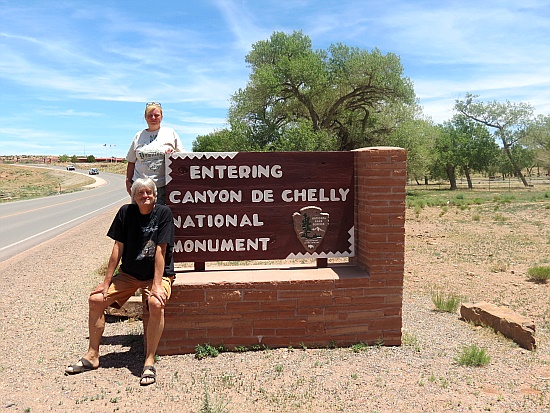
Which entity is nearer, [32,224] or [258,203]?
[258,203]

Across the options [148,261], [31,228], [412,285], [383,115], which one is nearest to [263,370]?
[148,261]

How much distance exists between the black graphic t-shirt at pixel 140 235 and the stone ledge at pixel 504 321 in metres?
3.72

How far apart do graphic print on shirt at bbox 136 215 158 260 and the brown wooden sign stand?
1.82ft

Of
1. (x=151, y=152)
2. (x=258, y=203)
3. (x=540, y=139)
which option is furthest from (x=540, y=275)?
(x=540, y=139)

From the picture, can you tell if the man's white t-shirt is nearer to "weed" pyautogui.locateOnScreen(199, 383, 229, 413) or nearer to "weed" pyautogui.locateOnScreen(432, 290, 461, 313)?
"weed" pyautogui.locateOnScreen(199, 383, 229, 413)

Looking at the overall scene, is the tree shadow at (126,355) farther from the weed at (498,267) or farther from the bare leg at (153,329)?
the weed at (498,267)

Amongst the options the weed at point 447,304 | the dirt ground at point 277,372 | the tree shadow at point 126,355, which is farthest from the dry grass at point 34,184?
the weed at point 447,304

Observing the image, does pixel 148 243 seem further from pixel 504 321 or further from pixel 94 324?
pixel 504 321

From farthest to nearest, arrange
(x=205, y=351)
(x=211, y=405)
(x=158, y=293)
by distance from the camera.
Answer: (x=205, y=351), (x=158, y=293), (x=211, y=405)

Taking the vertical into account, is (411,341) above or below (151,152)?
below

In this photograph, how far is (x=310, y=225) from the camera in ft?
16.3

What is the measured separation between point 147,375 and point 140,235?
3.97ft

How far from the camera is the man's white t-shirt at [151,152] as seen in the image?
15.5 feet

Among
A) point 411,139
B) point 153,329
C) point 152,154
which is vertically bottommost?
point 153,329
